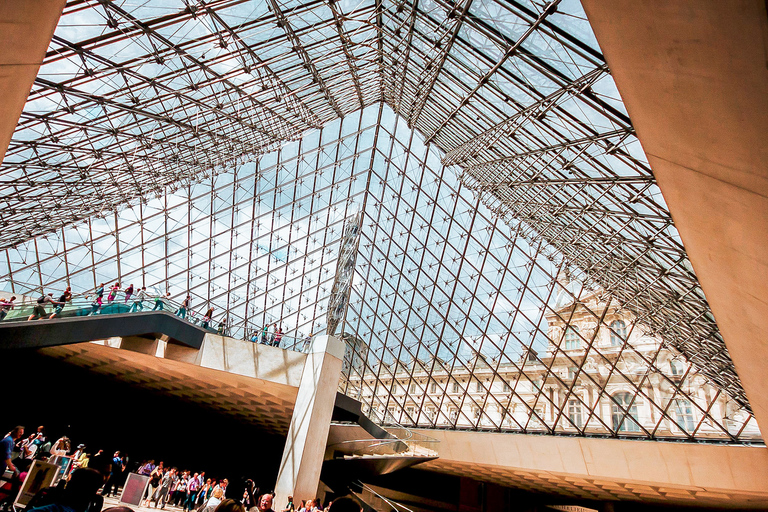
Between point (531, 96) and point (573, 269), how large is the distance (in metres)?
17.4

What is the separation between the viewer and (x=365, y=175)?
40.0 m

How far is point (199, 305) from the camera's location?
38.0m

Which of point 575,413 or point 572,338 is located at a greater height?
point 572,338

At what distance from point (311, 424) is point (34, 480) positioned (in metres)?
9.82

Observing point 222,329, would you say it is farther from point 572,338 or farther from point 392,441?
point 572,338

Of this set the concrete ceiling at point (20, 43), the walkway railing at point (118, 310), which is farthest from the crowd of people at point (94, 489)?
the walkway railing at point (118, 310)

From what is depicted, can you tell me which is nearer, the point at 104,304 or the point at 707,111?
the point at 707,111

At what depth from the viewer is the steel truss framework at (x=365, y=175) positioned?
15539mm

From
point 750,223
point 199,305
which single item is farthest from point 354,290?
point 750,223

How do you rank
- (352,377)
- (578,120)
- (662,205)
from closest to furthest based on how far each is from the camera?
(578,120)
(662,205)
(352,377)

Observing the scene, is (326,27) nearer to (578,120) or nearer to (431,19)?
(431,19)

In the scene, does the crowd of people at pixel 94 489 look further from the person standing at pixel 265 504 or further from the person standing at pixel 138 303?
the person standing at pixel 138 303

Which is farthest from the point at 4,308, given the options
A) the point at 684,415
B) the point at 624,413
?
the point at 684,415

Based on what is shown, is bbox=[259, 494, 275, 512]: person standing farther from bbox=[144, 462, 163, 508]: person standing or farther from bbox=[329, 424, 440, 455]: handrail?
bbox=[329, 424, 440, 455]: handrail
